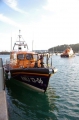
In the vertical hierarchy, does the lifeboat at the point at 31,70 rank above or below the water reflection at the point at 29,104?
above

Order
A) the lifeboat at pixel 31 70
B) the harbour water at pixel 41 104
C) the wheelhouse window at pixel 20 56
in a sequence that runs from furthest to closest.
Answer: the wheelhouse window at pixel 20 56 → the lifeboat at pixel 31 70 → the harbour water at pixel 41 104

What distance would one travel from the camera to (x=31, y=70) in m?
12.9

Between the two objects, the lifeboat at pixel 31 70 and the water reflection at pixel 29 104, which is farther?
the lifeboat at pixel 31 70

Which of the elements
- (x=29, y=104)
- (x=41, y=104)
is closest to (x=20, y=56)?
(x=29, y=104)

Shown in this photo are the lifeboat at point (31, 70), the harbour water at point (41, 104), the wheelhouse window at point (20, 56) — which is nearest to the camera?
the harbour water at point (41, 104)

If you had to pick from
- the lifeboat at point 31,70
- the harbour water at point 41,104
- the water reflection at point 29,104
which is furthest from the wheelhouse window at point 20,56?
the harbour water at point 41,104

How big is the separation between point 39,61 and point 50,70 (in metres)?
3.34

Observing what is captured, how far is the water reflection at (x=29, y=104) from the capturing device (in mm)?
8977

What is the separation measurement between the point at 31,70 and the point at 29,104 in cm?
285

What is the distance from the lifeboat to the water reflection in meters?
0.66

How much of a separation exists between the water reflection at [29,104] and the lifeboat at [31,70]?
0.66 m

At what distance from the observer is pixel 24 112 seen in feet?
31.0

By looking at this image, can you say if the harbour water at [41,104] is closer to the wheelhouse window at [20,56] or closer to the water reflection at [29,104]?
the water reflection at [29,104]

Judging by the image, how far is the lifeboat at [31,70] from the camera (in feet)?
41.4
